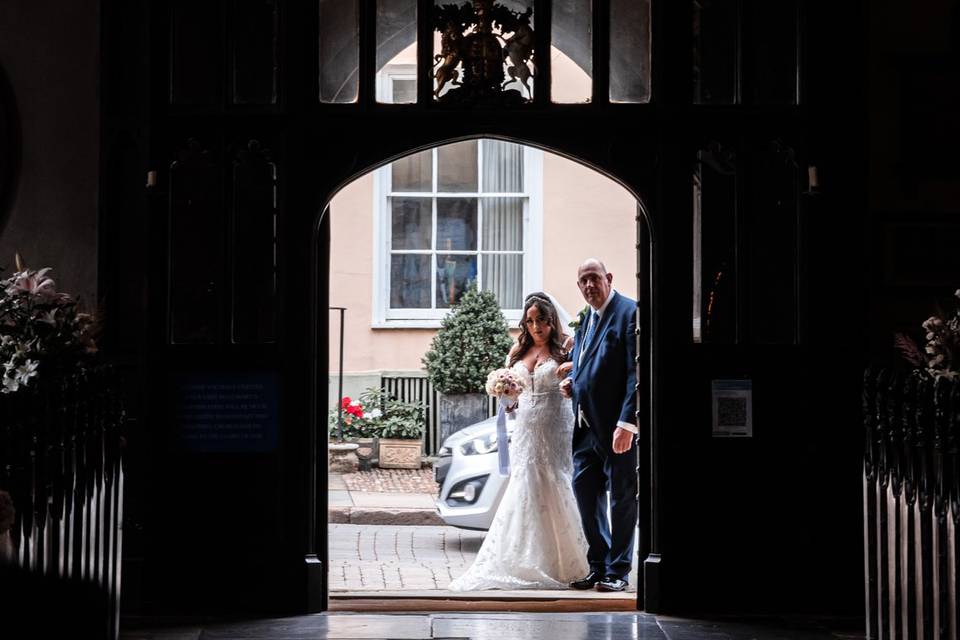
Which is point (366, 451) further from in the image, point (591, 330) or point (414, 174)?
point (591, 330)

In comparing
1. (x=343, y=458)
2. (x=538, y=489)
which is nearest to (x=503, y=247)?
(x=343, y=458)

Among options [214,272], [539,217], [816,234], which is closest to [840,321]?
[816,234]

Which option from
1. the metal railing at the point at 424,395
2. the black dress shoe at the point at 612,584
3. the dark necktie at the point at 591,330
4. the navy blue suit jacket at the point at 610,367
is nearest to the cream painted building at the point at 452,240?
the metal railing at the point at 424,395

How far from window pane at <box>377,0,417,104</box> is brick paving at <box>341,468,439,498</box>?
636 centimetres

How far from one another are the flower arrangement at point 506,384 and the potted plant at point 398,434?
570cm

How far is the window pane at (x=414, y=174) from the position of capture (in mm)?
15484

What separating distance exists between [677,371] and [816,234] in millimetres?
999

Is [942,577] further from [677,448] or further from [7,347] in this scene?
[7,347]

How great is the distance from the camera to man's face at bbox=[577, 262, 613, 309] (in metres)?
7.93

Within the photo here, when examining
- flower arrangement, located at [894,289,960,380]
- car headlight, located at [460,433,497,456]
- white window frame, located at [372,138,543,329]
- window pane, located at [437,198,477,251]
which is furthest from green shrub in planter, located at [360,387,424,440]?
flower arrangement, located at [894,289,960,380]

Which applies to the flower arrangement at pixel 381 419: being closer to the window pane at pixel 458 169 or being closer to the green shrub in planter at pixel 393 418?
the green shrub in planter at pixel 393 418

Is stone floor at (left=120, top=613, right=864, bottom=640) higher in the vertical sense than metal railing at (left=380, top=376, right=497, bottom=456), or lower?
lower

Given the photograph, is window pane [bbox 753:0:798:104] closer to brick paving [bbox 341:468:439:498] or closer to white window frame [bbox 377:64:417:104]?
white window frame [bbox 377:64:417:104]

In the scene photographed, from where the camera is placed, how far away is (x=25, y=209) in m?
6.80
